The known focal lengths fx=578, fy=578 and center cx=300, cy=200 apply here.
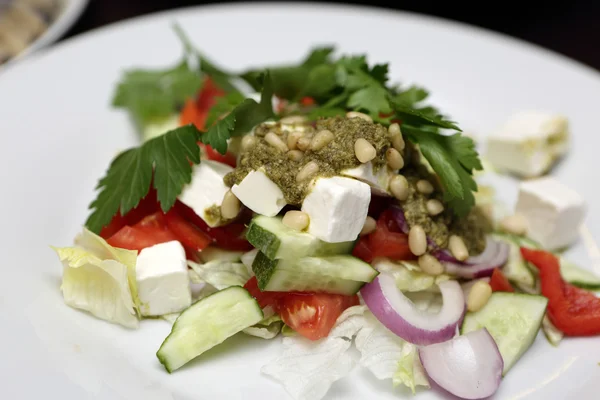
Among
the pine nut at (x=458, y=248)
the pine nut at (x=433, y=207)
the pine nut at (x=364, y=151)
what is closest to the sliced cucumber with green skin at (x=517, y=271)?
the pine nut at (x=458, y=248)

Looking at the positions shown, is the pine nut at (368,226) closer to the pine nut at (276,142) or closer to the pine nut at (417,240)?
the pine nut at (417,240)

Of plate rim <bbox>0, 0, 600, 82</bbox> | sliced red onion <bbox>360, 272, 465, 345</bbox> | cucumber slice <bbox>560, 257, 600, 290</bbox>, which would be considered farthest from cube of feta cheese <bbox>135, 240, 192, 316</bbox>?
plate rim <bbox>0, 0, 600, 82</bbox>

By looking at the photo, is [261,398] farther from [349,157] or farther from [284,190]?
[349,157]

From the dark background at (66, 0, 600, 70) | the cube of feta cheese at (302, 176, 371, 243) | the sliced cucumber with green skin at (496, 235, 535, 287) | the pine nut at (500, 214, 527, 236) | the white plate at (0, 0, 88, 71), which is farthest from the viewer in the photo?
the dark background at (66, 0, 600, 70)

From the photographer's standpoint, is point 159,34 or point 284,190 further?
point 159,34

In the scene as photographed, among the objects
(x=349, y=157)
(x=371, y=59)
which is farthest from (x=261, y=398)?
(x=371, y=59)

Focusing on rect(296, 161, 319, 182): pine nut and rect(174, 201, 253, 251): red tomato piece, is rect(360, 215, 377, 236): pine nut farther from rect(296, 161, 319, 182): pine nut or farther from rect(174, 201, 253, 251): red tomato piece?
rect(174, 201, 253, 251): red tomato piece

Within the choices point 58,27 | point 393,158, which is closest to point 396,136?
point 393,158
